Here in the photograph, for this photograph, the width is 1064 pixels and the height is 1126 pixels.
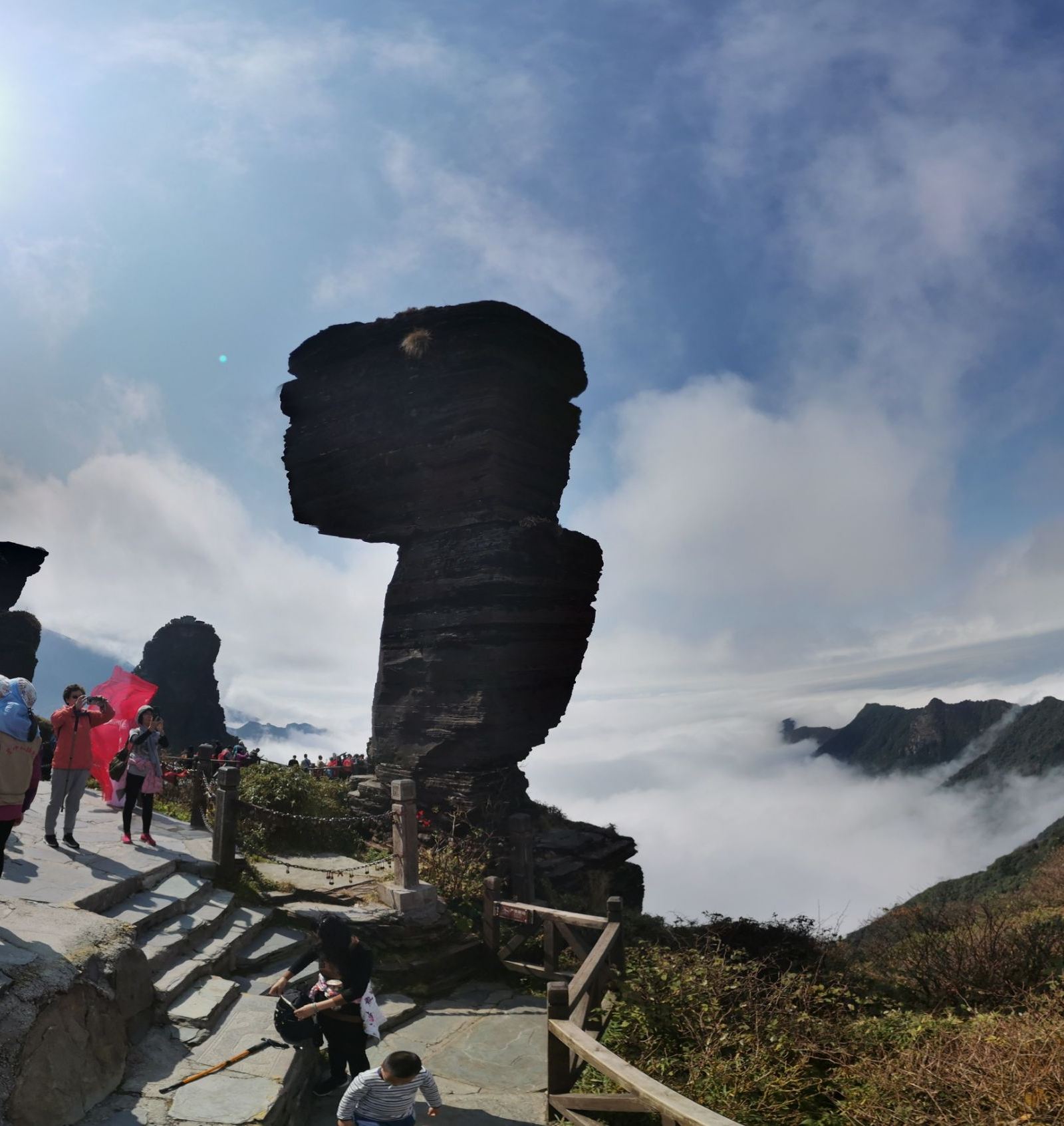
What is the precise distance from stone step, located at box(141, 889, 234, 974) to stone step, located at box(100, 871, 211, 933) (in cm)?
10

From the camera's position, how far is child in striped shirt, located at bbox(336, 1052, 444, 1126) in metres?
4.98

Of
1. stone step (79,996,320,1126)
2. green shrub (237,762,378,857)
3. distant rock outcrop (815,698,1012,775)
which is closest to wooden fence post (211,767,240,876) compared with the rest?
green shrub (237,762,378,857)

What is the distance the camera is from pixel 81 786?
30.6 feet

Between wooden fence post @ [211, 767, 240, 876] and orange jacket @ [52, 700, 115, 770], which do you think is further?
wooden fence post @ [211, 767, 240, 876]

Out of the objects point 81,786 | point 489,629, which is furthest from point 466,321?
point 81,786

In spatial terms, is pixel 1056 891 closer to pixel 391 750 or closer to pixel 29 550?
pixel 391 750

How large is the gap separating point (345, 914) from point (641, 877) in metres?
13.4

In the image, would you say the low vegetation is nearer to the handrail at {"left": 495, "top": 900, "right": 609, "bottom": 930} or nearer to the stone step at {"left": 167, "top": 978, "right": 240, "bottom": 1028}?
the handrail at {"left": 495, "top": 900, "right": 609, "bottom": 930}

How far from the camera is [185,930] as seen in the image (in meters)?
7.95

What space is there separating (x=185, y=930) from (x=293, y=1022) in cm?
267

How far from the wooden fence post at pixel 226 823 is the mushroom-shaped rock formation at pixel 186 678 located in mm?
57166

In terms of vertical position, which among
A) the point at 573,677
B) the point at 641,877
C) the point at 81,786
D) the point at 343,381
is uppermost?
the point at 343,381

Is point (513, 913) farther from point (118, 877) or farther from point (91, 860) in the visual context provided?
point (91, 860)

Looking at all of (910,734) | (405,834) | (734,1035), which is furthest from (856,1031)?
(910,734)
